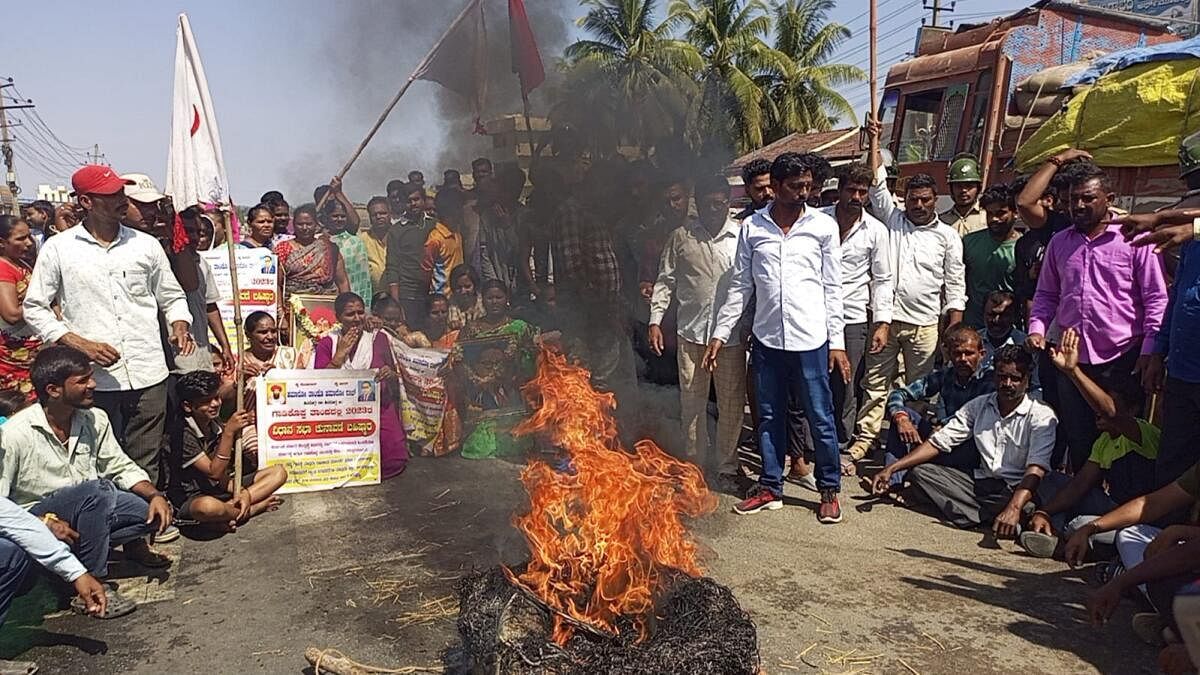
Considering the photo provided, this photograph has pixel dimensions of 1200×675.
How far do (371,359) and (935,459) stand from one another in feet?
14.5

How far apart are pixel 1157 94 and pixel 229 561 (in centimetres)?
850

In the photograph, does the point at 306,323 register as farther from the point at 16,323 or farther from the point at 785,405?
the point at 785,405

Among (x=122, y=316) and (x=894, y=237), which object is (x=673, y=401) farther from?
(x=122, y=316)

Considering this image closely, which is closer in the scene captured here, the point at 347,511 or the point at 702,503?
the point at 702,503

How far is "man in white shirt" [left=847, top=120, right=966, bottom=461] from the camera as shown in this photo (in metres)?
6.04

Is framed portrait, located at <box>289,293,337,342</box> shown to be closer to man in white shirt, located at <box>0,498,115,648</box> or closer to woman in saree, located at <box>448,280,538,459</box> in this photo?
woman in saree, located at <box>448,280,538,459</box>

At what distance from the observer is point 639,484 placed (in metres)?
3.60

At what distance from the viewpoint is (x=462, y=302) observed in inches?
287

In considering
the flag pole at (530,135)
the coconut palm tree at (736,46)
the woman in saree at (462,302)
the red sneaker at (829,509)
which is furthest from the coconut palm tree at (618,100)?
the coconut palm tree at (736,46)

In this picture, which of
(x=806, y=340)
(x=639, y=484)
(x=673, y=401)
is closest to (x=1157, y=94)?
(x=806, y=340)

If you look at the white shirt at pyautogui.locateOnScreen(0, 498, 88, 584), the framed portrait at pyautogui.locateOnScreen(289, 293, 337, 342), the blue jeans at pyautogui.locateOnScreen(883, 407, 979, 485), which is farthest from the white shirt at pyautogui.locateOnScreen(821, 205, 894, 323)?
the white shirt at pyautogui.locateOnScreen(0, 498, 88, 584)

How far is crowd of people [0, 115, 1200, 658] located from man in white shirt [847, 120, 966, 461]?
22 mm

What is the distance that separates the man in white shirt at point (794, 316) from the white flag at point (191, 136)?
12.4 ft

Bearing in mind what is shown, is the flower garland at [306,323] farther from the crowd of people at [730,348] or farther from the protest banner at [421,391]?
the protest banner at [421,391]
